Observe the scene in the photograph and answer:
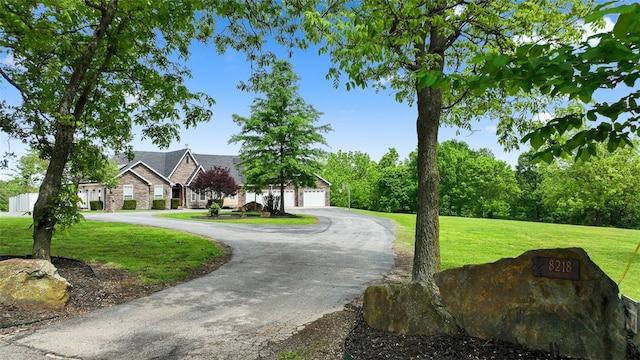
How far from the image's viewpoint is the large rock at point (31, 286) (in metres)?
5.85

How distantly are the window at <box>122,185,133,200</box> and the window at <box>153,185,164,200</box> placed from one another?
247 cm

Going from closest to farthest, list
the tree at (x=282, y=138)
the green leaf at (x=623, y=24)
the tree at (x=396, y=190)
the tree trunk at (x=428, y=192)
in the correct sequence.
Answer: the green leaf at (x=623, y=24)
the tree trunk at (x=428, y=192)
the tree at (x=282, y=138)
the tree at (x=396, y=190)

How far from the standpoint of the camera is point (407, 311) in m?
4.20

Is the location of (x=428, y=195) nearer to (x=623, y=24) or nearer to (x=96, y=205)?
(x=623, y=24)

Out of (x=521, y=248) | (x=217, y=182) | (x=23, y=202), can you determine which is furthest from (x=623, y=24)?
(x=23, y=202)

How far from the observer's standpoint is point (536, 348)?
3596mm

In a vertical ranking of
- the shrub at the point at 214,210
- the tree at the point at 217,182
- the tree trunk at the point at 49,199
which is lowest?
the shrub at the point at 214,210

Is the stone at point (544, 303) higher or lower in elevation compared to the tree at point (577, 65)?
lower

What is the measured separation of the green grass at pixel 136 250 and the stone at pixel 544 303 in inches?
241

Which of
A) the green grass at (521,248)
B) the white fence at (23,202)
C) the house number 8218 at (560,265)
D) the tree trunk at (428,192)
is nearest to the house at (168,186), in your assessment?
the white fence at (23,202)

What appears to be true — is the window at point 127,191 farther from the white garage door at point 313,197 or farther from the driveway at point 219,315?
the driveway at point 219,315

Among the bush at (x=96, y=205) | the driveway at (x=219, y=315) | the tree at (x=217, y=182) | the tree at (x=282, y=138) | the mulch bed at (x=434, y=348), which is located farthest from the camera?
the bush at (x=96, y=205)

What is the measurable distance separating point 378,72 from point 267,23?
3.10 metres

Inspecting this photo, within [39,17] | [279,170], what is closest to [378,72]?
[39,17]
